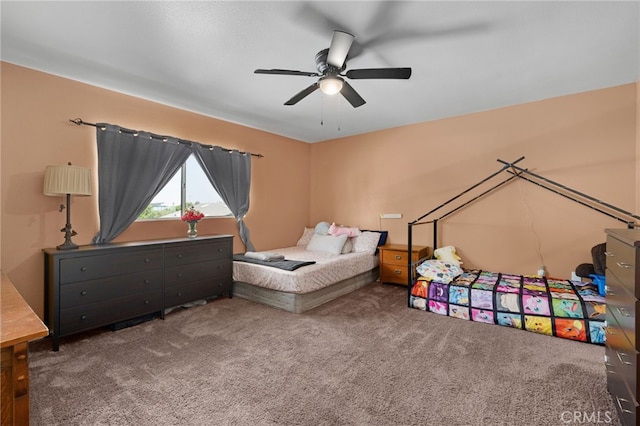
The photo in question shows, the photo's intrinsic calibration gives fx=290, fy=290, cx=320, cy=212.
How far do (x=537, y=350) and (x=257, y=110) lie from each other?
414 centimetres

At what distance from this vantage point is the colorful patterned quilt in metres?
2.67

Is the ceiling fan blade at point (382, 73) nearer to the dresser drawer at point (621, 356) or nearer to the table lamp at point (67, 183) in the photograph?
the dresser drawer at point (621, 356)

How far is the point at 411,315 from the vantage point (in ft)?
10.9

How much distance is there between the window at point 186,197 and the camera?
12.6 feet

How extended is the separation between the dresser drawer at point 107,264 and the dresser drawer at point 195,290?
14.2 inches

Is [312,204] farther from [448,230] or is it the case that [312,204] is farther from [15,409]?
[15,409]

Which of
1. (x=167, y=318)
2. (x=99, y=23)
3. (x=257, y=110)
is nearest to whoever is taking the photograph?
(x=99, y=23)

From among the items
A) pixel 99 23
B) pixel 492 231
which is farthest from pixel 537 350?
pixel 99 23

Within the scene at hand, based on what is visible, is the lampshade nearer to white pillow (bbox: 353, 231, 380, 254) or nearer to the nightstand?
white pillow (bbox: 353, 231, 380, 254)

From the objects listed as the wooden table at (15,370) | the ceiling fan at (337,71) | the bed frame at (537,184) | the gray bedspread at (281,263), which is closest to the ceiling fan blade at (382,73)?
the ceiling fan at (337,71)

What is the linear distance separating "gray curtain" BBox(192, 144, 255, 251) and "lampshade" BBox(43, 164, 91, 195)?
1454 mm

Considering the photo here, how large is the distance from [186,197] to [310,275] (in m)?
2.14

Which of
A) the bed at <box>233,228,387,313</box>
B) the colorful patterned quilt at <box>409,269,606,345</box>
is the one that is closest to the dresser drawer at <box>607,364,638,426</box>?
the colorful patterned quilt at <box>409,269,606,345</box>

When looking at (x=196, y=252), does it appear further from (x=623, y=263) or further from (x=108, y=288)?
(x=623, y=263)
